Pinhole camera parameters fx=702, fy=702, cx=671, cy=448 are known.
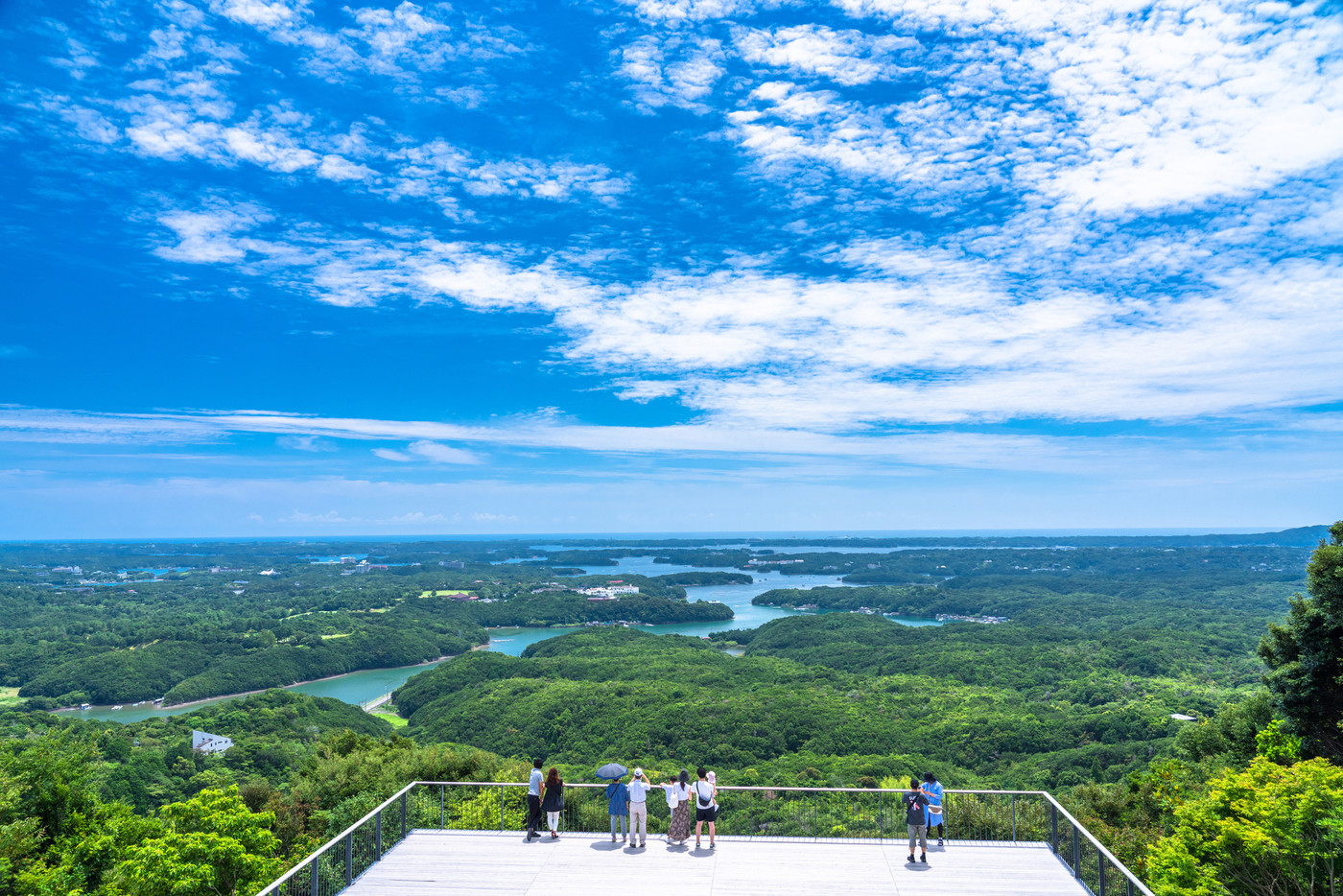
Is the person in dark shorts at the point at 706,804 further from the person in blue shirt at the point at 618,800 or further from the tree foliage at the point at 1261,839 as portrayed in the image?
the tree foliage at the point at 1261,839

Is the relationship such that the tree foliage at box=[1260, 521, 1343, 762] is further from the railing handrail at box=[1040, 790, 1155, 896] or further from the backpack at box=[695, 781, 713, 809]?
the backpack at box=[695, 781, 713, 809]

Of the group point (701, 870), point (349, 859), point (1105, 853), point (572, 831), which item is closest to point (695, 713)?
point (572, 831)

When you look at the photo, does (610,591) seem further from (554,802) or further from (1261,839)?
(1261,839)

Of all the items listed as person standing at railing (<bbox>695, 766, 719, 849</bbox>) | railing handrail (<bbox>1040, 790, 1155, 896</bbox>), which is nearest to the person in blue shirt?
person standing at railing (<bbox>695, 766, 719, 849</bbox>)

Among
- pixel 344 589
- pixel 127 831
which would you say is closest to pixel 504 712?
pixel 127 831

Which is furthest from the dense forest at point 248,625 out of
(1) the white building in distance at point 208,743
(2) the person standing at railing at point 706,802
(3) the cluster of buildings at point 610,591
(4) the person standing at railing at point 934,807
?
(4) the person standing at railing at point 934,807
